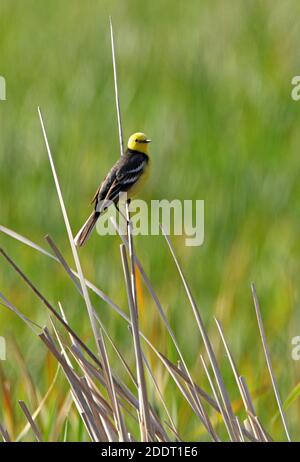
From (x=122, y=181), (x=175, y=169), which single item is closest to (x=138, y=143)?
(x=122, y=181)

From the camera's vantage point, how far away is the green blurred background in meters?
3.96

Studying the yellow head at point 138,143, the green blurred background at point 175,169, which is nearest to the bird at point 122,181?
the yellow head at point 138,143

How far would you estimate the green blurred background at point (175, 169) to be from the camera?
3965 mm

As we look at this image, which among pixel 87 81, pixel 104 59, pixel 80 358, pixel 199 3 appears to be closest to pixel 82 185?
pixel 87 81

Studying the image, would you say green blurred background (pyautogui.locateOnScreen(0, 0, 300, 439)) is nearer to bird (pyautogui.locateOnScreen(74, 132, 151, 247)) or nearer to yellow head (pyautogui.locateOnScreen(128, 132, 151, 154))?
bird (pyautogui.locateOnScreen(74, 132, 151, 247))

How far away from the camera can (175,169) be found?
5.13 metres

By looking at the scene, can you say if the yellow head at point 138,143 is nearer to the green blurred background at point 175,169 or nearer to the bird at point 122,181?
the bird at point 122,181

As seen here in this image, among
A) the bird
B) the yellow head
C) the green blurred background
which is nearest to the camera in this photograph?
the bird

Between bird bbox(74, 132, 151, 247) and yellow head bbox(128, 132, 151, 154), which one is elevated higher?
yellow head bbox(128, 132, 151, 154)

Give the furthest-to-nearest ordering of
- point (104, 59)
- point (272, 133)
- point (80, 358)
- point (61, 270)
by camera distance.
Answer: point (104, 59) → point (272, 133) → point (61, 270) → point (80, 358)

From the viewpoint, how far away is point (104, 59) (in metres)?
6.73

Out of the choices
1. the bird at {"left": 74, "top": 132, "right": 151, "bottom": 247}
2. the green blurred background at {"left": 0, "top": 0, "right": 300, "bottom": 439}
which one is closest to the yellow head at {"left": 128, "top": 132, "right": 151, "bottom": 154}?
the bird at {"left": 74, "top": 132, "right": 151, "bottom": 247}
